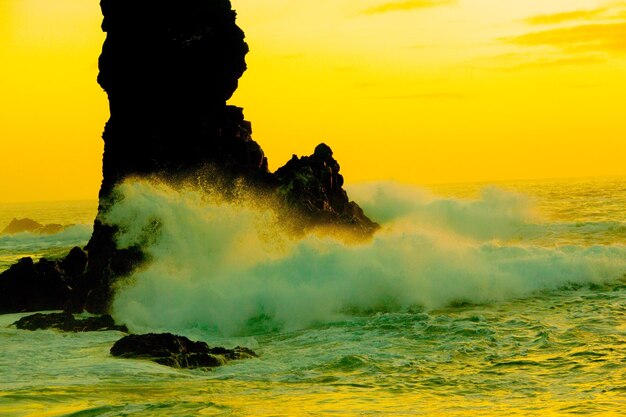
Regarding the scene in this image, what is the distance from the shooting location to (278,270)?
26.0m

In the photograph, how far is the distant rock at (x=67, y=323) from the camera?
2144 cm

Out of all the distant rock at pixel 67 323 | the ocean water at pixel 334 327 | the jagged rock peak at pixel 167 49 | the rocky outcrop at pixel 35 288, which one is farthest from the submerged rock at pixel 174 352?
the jagged rock peak at pixel 167 49

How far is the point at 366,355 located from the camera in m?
17.3

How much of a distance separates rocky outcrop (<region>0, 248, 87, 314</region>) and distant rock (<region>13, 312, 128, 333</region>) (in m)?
2.56

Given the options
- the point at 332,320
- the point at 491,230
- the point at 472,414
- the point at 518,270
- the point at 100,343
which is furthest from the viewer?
the point at 491,230

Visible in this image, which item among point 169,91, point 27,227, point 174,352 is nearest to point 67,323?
point 174,352

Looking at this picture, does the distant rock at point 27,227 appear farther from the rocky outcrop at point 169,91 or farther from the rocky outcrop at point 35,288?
the rocky outcrop at point 35,288

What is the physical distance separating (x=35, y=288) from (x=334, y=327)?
918 centimetres

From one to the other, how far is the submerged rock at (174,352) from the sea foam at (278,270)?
416 centimetres

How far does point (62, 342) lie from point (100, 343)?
0.79 metres

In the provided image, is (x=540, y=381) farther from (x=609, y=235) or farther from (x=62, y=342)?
(x=609, y=235)

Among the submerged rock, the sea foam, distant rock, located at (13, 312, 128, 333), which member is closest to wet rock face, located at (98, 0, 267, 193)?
the sea foam

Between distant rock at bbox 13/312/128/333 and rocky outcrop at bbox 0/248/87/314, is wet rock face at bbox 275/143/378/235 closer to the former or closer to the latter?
rocky outcrop at bbox 0/248/87/314

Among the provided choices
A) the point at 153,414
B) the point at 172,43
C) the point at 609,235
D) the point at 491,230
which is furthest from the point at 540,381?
the point at 491,230
